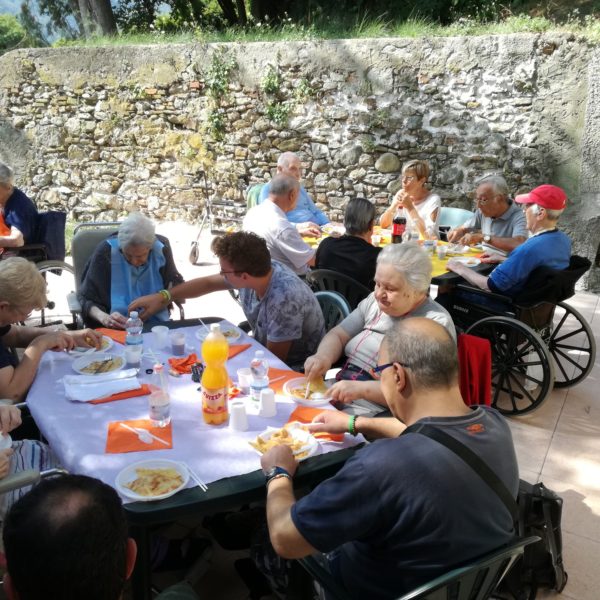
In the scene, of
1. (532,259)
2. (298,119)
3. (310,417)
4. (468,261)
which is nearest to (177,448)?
(310,417)

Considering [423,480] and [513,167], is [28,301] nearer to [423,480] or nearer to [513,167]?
[423,480]

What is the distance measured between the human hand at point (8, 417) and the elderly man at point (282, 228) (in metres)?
2.37

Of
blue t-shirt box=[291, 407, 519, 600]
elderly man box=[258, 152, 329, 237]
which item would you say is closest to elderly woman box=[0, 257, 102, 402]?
blue t-shirt box=[291, 407, 519, 600]

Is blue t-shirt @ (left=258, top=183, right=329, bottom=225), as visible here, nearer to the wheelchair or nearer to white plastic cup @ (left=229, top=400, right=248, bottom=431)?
the wheelchair

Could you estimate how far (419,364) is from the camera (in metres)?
1.57

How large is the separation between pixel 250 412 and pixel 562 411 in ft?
8.50

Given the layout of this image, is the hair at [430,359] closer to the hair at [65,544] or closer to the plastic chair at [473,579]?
the plastic chair at [473,579]

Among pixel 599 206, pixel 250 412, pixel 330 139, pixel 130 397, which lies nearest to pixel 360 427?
pixel 250 412

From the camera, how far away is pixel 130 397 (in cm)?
227

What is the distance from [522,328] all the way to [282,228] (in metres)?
1.77

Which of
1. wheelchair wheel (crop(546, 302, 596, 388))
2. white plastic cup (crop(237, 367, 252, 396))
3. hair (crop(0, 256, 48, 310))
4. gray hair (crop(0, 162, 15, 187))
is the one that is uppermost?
gray hair (crop(0, 162, 15, 187))

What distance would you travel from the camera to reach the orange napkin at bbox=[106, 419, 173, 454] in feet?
6.27

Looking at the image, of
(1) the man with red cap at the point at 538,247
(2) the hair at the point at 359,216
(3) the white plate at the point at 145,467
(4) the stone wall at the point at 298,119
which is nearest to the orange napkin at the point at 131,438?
(3) the white plate at the point at 145,467

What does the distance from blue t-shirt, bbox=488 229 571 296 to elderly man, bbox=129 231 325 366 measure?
1.41 metres
